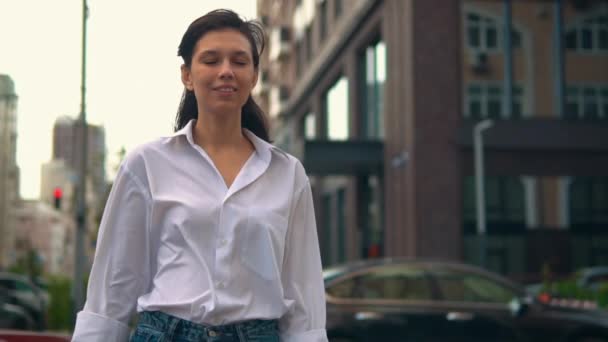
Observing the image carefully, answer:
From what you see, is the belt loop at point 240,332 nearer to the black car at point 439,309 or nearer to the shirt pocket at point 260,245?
the shirt pocket at point 260,245

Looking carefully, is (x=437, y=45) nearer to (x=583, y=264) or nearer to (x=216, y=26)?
(x=583, y=264)

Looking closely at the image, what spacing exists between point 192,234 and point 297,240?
14.5 inches

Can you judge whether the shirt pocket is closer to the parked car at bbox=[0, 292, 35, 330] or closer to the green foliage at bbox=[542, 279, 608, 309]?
the parked car at bbox=[0, 292, 35, 330]

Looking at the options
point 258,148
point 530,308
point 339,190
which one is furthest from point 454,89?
point 258,148

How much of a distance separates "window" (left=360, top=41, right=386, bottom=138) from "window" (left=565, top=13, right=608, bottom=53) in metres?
11.4

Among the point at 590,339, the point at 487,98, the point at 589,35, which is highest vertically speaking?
the point at 589,35

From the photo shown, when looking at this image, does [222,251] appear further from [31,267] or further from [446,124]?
[31,267]

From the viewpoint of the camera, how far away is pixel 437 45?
2742 cm

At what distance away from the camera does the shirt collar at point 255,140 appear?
272cm

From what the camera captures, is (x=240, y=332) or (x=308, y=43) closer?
(x=240, y=332)

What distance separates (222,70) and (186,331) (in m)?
0.68

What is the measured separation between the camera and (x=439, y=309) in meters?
11.2

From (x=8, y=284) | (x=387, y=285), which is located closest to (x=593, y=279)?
(x=8, y=284)

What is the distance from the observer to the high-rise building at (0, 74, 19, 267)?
2038 centimetres
